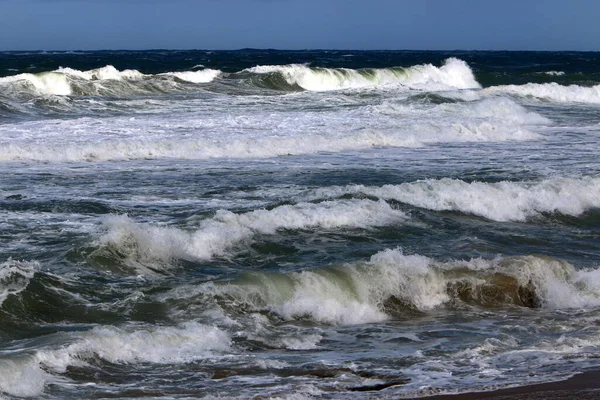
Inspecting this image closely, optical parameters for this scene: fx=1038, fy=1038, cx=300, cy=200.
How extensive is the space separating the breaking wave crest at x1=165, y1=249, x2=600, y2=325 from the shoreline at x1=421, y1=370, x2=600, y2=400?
230 centimetres

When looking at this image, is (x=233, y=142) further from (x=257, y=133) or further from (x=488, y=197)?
(x=488, y=197)

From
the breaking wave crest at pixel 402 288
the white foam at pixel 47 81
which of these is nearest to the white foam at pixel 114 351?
the breaking wave crest at pixel 402 288

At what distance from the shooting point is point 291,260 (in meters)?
10.9

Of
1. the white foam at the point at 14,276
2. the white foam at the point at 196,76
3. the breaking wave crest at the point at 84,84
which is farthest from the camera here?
the white foam at the point at 196,76

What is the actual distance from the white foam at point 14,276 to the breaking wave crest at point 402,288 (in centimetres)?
130

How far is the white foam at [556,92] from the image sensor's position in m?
38.2

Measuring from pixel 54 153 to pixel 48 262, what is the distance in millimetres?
8464

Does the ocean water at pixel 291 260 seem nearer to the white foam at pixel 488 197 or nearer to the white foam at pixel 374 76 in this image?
the white foam at pixel 488 197

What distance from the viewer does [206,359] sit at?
7613mm

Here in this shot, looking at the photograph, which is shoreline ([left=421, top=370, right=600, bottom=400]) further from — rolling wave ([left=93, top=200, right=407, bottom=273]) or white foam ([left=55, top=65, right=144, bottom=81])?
white foam ([left=55, top=65, right=144, bottom=81])

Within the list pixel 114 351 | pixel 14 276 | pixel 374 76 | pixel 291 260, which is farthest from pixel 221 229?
pixel 374 76

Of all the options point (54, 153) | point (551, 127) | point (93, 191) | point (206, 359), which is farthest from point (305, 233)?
point (551, 127)

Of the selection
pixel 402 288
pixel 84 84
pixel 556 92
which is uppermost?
pixel 84 84

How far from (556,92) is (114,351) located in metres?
33.7
